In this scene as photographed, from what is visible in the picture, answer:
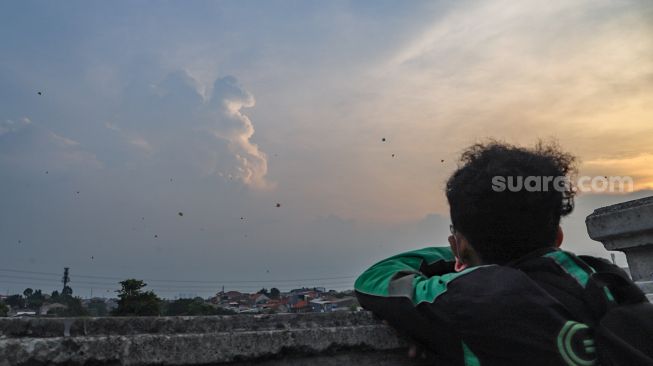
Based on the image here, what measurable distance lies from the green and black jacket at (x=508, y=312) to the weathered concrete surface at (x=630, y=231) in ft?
8.11

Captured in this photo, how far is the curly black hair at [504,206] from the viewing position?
1.74 metres

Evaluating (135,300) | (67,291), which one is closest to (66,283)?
(67,291)

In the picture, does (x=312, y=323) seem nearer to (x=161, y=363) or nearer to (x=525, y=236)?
(x=161, y=363)

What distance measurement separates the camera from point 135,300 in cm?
3838

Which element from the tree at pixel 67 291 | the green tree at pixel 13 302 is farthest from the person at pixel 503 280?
the tree at pixel 67 291

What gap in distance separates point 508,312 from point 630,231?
2971mm

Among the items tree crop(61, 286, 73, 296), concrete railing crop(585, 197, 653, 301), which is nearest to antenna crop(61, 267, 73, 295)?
tree crop(61, 286, 73, 296)

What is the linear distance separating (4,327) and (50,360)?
0.41m

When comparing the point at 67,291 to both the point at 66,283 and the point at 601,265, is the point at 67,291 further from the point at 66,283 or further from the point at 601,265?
the point at 601,265

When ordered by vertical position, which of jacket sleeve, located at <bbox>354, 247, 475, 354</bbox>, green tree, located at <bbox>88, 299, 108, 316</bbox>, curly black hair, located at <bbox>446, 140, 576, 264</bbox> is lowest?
green tree, located at <bbox>88, 299, 108, 316</bbox>

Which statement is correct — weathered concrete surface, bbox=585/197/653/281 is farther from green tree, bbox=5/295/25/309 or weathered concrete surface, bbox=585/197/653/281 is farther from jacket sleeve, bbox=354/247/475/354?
green tree, bbox=5/295/25/309

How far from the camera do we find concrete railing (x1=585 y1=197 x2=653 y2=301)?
382cm

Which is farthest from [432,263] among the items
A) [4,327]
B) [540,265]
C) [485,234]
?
[4,327]

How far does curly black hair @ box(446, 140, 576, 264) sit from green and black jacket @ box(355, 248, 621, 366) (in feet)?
0.30
